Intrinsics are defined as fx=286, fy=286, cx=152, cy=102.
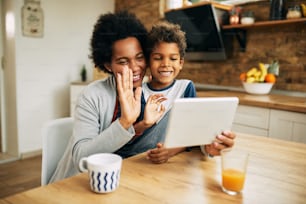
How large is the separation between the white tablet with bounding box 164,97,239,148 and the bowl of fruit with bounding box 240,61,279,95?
1778 millimetres

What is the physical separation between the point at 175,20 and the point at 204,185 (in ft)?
8.76

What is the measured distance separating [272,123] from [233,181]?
160cm

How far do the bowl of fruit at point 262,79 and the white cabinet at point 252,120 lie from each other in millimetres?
337

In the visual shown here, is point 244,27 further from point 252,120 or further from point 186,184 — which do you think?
point 186,184

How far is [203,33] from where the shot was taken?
Answer: 297 cm

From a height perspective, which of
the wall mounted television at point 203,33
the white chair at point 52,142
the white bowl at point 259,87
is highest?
the wall mounted television at point 203,33

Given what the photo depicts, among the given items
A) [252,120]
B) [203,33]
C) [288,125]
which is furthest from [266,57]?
[288,125]

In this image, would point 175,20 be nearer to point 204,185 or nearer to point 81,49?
point 81,49

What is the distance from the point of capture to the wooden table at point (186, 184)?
2.29 feet

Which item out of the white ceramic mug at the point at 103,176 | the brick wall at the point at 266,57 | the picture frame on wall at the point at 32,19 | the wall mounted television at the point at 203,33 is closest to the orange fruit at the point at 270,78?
the brick wall at the point at 266,57

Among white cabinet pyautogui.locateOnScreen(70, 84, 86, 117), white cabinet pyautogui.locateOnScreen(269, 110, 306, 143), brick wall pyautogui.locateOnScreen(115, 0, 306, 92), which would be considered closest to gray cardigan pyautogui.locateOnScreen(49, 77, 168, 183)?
white cabinet pyautogui.locateOnScreen(269, 110, 306, 143)

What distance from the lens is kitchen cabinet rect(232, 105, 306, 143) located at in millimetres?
2049

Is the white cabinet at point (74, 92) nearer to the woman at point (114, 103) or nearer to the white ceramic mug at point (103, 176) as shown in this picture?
the woman at point (114, 103)

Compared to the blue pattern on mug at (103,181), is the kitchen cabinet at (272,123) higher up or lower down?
lower down
